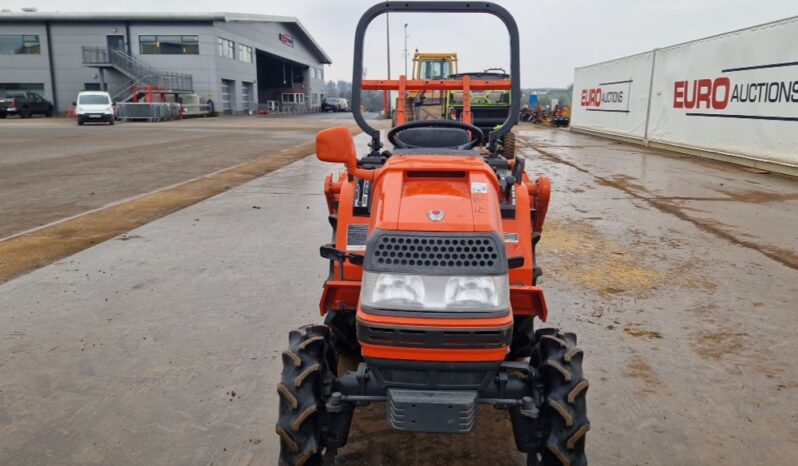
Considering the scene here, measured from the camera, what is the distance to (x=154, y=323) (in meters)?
4.06

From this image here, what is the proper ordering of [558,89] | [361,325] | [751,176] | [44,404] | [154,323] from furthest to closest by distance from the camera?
[558,89] → [751,176] → [154,323] → [44,404] → [361,325]

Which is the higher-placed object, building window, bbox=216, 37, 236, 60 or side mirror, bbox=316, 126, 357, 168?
building window, bbox=216, 37, 236, 60

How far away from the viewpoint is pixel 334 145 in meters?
2.51

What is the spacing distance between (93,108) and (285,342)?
31124mm

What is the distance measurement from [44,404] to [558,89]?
4935 cm

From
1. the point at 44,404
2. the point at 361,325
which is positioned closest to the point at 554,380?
the point at 361,325

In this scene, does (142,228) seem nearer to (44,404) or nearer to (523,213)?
(44,404)

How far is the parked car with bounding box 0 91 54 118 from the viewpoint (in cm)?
3759

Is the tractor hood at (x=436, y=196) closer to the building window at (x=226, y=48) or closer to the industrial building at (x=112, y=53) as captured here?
the industrial building at (x=112, y=53)

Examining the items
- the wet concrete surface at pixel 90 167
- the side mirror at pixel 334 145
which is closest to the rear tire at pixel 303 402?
the side mirror at pixel 334 145

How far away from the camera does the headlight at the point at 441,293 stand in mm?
2020

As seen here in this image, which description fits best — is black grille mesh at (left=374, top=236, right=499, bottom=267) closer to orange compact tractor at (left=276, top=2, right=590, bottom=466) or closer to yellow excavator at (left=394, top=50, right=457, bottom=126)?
orange compact tractor at (left=276, top=2, right=590, bottom=466)

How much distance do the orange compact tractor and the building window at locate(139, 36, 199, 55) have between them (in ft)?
153

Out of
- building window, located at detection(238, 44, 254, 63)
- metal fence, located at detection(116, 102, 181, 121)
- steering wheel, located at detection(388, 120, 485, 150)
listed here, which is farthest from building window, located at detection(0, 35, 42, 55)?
steering wheel, located at detection(388, 120, 485, 150)
